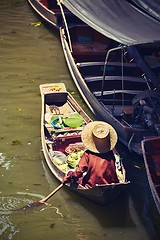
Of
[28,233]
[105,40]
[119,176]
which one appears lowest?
[28,233]

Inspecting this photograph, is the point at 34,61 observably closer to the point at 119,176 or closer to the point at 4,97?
the point at 4,97

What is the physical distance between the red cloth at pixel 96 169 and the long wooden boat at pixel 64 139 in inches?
6.9

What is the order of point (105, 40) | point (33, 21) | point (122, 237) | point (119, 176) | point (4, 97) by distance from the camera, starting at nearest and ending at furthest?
point (122, 237) < point (119, 176) < point (4, 97) < point (105, 40) < point (33, 21)

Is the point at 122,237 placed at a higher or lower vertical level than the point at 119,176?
lower

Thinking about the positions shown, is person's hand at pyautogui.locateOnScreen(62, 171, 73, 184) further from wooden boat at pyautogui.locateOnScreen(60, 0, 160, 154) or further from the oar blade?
wooden boat at pyautogui.locateOnScreen(60, 0, 160, 154)

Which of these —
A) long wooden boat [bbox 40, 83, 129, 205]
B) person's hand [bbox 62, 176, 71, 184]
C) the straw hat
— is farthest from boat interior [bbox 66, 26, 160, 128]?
person's hand [bbox 62, 176, 71, 184]

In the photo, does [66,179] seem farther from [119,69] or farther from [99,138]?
[119,69]

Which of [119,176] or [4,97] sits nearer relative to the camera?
[119,176]

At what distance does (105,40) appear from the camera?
1407cm

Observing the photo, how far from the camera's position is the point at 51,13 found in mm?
15062

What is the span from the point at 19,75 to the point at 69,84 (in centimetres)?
147

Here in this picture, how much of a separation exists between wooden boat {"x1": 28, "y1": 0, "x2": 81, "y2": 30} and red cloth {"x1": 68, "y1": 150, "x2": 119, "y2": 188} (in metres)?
6.76

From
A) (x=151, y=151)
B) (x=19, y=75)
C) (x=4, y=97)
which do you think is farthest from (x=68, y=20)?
(x=151, y=151)

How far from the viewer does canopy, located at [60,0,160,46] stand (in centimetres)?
920
